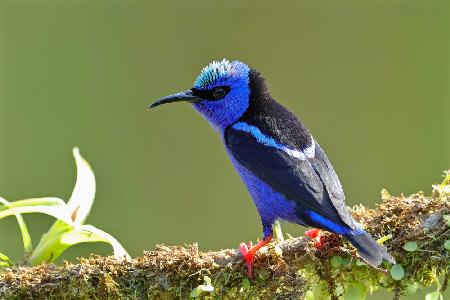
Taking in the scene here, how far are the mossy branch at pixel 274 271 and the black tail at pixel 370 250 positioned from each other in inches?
4.7

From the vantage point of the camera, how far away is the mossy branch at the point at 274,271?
3088 mm

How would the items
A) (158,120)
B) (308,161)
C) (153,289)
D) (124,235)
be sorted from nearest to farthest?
(153,289)
(308,161)
(124,235)
(158,120)

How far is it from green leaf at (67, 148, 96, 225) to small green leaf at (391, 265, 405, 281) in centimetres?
153

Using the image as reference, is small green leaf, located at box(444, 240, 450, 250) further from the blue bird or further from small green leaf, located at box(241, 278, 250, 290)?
small green leaf, located at box(241, 278, 250, 290)

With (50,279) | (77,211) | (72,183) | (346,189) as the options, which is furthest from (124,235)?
(50,279)

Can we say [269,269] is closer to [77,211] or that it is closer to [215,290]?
[215,290]

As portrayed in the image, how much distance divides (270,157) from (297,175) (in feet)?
0.60

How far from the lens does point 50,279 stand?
3.18 m

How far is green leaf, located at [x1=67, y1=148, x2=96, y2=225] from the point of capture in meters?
3.77

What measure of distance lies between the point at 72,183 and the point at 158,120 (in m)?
1.36

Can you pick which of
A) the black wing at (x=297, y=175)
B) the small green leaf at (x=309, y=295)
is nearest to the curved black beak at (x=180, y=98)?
the black wing at (x=297, y=175)

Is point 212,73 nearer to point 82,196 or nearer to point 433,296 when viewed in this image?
point 82,196

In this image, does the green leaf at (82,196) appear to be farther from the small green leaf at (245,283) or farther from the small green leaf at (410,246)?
the small green leaf at (410,246)

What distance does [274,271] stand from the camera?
124 inches
